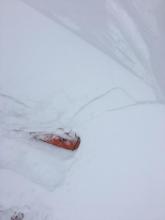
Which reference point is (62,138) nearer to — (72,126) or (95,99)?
(72,126)

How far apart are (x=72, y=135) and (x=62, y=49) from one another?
0.37 meters

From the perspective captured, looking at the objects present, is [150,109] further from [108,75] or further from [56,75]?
[56,75]

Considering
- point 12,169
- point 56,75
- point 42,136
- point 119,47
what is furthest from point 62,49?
point 12,169

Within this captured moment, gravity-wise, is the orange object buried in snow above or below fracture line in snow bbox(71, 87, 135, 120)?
below

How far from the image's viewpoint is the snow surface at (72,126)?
1302 millimetres

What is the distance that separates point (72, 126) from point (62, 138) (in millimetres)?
60

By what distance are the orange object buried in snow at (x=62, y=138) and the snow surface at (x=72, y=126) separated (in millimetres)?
22

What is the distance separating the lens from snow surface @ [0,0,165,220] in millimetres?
1302

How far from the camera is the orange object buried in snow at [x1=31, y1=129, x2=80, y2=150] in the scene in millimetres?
1348

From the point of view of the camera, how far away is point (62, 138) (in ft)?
4.42

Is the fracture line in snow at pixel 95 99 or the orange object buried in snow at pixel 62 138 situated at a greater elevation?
the fracture line in snow at pixel 95 99

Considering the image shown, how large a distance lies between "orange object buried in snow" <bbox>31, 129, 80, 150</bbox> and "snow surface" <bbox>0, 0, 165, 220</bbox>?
0.07 ft

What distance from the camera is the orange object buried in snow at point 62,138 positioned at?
1.35 metres

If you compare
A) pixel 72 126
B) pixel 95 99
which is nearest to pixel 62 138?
pixel 72 126
